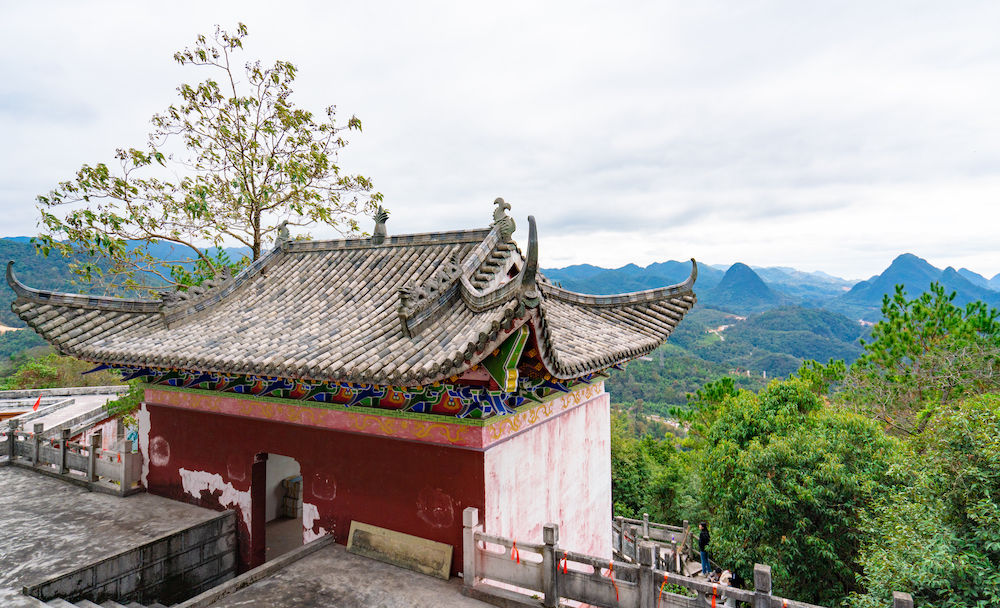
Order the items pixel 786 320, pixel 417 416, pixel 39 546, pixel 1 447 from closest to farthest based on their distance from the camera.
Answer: pixel 417 416, pixel 39 546, pixel 1 447, pixel 786 320

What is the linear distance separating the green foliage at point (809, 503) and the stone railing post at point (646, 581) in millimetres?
10613

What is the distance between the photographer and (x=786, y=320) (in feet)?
525

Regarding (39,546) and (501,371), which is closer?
(501,371)

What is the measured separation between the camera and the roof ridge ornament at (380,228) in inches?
373

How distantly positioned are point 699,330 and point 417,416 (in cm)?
17052

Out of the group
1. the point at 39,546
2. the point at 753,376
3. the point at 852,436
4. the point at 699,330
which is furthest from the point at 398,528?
the point at 699,330

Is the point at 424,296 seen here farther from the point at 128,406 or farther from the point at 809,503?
the point at 128,406

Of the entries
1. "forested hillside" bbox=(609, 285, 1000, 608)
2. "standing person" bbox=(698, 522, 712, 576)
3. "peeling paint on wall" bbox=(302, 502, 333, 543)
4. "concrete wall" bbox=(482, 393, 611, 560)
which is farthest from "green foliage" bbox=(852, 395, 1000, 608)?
"standing person" bbox=(698, 522, 712, 576)

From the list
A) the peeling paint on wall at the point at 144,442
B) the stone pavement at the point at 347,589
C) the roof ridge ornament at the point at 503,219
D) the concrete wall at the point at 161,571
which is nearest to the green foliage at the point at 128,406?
the peeling paint on wall at the point at 144,442

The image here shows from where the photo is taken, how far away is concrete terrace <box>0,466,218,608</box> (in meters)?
6.94

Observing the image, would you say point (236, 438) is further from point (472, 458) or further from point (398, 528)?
point (472, 458)

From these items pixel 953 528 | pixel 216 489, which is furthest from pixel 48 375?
pixel 953 528

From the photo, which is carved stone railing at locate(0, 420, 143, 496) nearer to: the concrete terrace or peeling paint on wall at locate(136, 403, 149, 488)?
peeling paint on wall at locate(136, 403, 149, 488)

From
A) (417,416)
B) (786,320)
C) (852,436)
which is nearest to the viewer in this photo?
(417,416)
